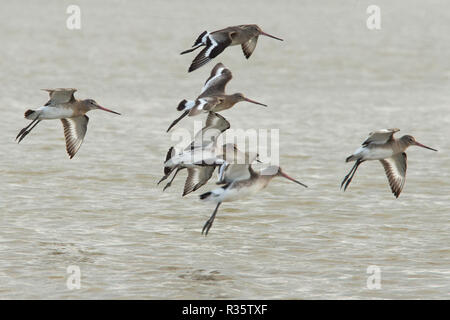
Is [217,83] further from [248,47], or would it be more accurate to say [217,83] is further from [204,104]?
[204,104]

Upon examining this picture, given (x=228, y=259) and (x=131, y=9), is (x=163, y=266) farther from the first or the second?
(x=131, y=9)

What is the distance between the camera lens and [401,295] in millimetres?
9227

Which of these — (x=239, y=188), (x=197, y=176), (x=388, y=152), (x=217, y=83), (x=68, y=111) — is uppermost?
(x=217, y=83)

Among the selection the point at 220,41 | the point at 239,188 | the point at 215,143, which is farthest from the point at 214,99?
the point at 239,188

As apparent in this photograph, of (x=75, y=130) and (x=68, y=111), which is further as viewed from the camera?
(x=75, y=130)

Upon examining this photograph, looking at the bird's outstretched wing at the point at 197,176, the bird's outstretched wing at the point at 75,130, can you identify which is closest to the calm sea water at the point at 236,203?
the bird's outstretched wing at the point at 197,176

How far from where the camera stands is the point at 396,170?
11453mm

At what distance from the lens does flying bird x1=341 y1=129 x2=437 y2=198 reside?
1076 cm

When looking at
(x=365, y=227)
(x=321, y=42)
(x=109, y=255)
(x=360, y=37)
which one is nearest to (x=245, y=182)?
(x=109, y=255)

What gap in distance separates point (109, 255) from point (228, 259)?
1.18 m

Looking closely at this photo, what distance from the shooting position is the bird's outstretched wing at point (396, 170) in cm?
1130

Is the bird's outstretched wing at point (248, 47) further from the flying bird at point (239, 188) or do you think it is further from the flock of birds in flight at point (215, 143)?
the flying bird at point (239, 188)

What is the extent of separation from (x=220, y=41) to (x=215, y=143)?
3.94ft

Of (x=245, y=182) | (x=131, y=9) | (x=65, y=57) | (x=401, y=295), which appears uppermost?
(x=131, y=9)
